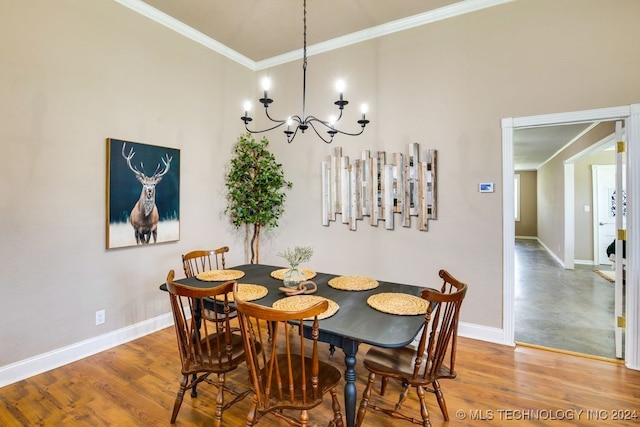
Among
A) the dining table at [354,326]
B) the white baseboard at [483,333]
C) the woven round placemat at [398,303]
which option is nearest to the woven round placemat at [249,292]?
the dining table at [354,326]

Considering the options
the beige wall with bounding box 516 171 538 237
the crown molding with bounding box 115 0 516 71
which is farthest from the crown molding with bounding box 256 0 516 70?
the beige wall with bounding box 516 171 538 237

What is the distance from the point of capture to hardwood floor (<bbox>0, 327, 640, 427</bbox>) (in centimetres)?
196

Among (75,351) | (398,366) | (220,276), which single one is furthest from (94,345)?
(398,366)

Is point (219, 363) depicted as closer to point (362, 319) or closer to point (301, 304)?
point (301, 304)

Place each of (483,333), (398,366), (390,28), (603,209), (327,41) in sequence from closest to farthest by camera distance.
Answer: (398,366) → (483,333) → (390,28) → (327,41) → (603,209)

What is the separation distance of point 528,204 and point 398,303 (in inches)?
467

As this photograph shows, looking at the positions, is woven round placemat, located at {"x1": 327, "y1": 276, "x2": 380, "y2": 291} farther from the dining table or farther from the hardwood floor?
the hardwood floor

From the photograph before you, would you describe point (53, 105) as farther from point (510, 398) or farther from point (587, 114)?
point (587, 114)

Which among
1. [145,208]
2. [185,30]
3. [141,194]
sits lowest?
[145,208]

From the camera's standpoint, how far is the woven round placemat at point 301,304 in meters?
1.79

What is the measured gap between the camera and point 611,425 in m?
1.90

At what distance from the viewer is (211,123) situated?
386 centimetres

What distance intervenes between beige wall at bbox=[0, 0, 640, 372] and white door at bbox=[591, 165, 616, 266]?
506cm

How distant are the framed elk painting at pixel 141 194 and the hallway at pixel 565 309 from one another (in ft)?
12.3
